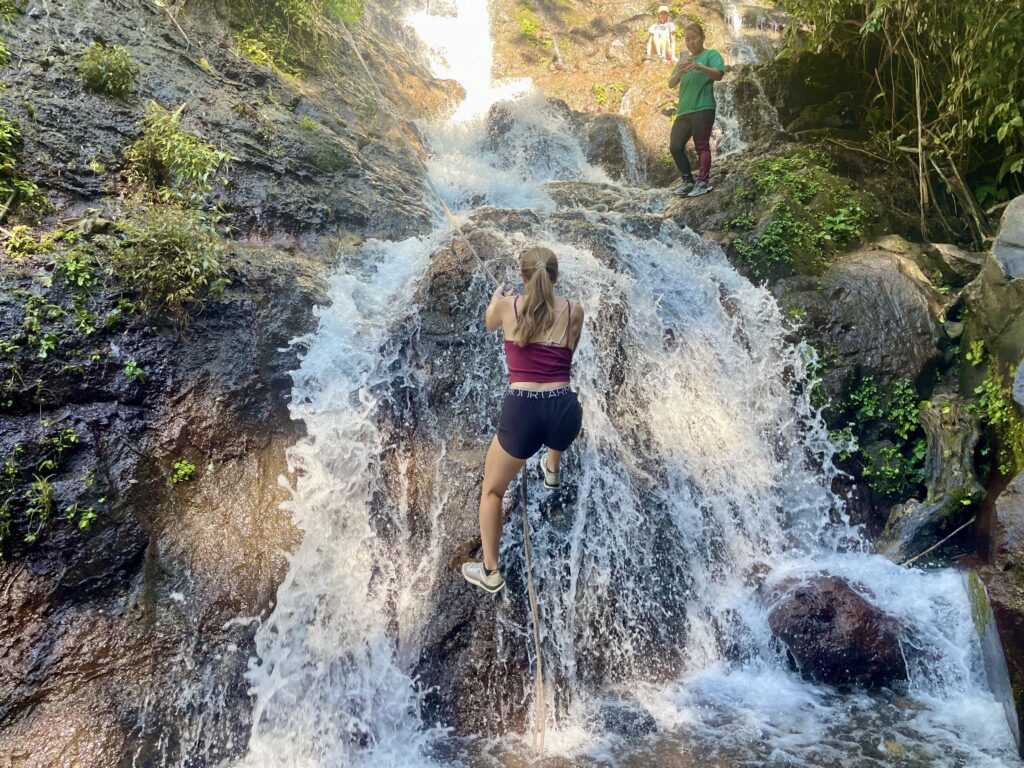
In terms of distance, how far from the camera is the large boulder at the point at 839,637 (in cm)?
482

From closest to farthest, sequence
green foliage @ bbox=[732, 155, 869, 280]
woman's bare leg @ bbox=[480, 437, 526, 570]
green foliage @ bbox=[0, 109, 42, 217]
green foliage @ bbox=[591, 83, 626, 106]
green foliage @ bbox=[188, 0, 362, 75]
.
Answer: woman's bare leg @ bbox=[480, 437, 526, 570], green foliage @ bbox=[0, 109, 42, 217], green foliage @ bbox=[732, 155, 869, 280], green foliage @ bbox=[188, 0, 362, 75], green foliage @ bbox=[591, 83, 626, 106]

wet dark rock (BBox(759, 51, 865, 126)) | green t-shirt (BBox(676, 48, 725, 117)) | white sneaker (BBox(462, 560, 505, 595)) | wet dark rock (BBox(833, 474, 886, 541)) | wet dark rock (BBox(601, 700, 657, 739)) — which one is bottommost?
wet dark rock (BBox(601, 700, 657, 739))

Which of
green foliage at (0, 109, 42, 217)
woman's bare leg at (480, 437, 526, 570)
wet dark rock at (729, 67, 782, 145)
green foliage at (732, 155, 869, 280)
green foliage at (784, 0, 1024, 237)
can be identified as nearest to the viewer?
woman's bare leg at (480, 437, 526, 570)

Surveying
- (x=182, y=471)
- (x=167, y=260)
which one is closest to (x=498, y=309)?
(x=182, y=471)

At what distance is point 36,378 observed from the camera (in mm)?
4586

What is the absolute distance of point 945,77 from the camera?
802 centimetres

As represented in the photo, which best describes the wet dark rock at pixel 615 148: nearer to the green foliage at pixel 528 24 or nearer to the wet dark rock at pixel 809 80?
the wet dark rock at pixel 809 80

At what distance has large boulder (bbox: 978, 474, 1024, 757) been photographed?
13.4 ft

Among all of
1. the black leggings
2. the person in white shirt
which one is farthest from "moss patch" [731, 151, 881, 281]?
the person in white shirt

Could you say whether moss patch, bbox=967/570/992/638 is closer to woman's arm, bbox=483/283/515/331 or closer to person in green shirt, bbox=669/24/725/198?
woman's arm, bbox=483/283/515/331

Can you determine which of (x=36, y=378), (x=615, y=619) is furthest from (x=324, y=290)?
(x=615, y=619)

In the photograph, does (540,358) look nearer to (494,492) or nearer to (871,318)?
(494,492)

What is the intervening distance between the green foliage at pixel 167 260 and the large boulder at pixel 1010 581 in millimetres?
6659

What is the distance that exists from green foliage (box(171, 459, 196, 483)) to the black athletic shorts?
2727mm
